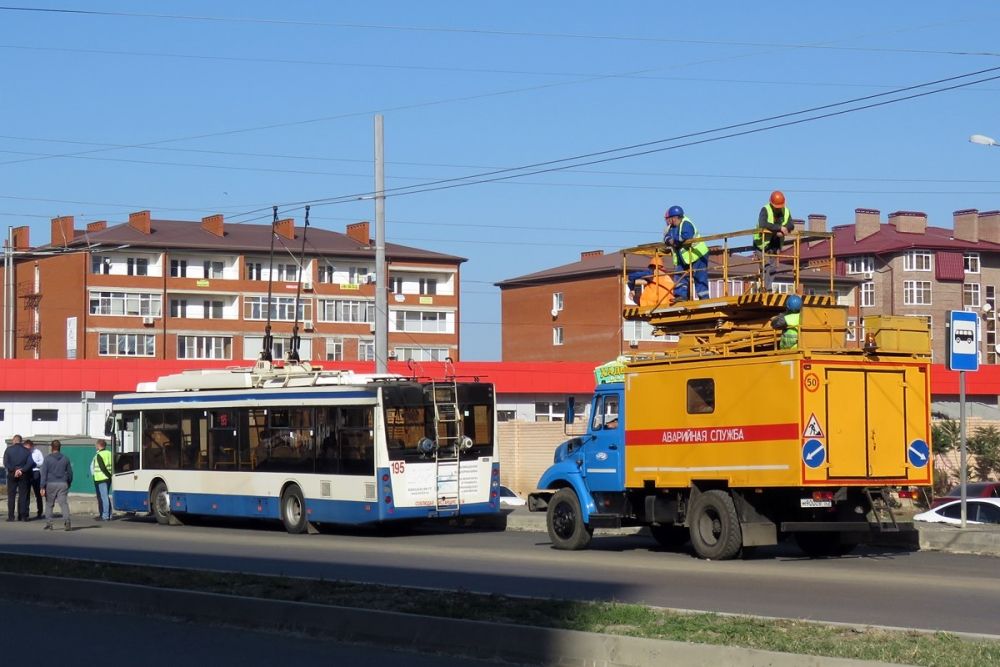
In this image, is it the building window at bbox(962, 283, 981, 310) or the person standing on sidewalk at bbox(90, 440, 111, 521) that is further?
the building window at bbox(962, 283, 981, 310)

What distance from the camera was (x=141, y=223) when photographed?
4063 inches

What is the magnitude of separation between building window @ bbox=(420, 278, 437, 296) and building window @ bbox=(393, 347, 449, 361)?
14.9 feet

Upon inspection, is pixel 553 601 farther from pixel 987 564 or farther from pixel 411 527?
pixel 411 527

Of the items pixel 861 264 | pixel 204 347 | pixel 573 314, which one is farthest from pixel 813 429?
pixel 861 264

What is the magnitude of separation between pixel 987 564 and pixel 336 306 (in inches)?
3565

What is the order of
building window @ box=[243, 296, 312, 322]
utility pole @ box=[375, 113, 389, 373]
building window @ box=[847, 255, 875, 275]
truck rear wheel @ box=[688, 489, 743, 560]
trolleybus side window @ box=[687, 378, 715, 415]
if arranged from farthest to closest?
building window @ box=[847, 255, 875, 275] → building window @ box=[243, 296, 312, 322] → utility pole @ box=[375, 113, 389, 373] → trolleybus side window @ box=[687, 378, 715, 415] → truck rear wheel @ box=[688, 489, 743, 560]

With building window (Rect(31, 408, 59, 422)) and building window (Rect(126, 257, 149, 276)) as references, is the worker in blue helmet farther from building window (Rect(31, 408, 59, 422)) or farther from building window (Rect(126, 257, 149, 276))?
building window (Rect(126, 257, 149, 276))

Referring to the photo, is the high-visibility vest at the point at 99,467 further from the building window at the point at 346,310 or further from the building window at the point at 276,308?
the building window at the point at 346,310

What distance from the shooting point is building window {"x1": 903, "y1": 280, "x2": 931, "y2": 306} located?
101938mm

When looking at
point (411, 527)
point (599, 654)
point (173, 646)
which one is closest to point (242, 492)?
point (411, 527)

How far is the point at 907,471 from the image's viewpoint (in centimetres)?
1881

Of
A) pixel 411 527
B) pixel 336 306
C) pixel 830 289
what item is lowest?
pixel 411 527

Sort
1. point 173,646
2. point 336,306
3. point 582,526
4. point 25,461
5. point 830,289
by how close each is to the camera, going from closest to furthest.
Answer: point 173,646, point 830,289, point 582,526, point 25,461, point 336,306

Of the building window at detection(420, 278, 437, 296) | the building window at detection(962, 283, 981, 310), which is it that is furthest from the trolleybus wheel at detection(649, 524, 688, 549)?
the building window at detection(420, 278, 437, 296)
